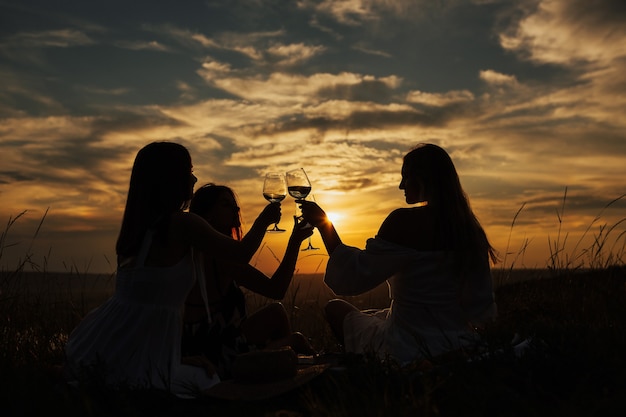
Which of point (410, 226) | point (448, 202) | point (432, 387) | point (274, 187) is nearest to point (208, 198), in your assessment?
point (274, 187)

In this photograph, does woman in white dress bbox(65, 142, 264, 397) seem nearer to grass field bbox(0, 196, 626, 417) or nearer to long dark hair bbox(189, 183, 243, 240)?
grass field bbox(0, 196, 626, 417)

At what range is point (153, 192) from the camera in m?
4.79

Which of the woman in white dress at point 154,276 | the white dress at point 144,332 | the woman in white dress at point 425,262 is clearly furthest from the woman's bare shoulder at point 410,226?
the white dress at point 144,332

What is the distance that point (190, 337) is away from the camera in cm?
553

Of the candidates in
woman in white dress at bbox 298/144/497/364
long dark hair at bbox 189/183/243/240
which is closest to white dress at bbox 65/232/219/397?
long dark hair at bbox 189/183/243/240

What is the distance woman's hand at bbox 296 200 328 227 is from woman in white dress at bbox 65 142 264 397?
88 centimetres

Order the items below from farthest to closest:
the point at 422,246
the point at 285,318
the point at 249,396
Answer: the point at 285,318 < the point at 422,246 < the point at 249,396

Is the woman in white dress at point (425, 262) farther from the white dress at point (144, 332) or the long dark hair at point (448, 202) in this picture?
the white dress at point (144, 332)

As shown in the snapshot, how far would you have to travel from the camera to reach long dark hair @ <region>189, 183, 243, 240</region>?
5727 mm

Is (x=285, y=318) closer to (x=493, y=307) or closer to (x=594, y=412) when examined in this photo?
(x=493, y=307)

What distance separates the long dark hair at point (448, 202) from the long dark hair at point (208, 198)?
172cm

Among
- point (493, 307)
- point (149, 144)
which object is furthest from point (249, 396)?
point (493, 307)

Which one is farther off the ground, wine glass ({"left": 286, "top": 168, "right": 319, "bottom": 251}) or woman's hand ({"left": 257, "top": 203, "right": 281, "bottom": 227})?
wine glass ({"left": 286, "top": 168, "right": 319, "bottom": 251})

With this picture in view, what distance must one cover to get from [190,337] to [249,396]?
52.8 inches
